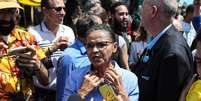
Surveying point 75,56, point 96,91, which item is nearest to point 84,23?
point 75,56

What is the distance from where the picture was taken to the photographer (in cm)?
381

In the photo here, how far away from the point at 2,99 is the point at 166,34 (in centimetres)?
141

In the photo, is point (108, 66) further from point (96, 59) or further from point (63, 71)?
point (63, 71)

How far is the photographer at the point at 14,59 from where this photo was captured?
381 centimetres

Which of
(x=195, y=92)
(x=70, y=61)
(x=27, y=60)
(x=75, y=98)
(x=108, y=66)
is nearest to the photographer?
(x=195, y=92)

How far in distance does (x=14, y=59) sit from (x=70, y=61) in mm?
744

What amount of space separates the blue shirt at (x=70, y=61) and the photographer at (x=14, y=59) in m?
0.45

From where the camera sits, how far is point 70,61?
453 centimetres

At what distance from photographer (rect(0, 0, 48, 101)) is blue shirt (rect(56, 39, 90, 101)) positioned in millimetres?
449

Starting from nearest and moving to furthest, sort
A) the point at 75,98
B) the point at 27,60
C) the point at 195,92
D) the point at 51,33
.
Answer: the point at 195,92 → the point at 75,98 → the point at 27,60 → the point at 51,33

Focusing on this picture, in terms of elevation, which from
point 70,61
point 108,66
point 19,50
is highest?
point 19,50

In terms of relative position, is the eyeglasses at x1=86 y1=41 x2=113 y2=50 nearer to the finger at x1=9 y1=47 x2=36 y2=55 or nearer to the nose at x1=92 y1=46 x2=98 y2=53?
the nose at x1=92 y1=46 x2=98 y2=53

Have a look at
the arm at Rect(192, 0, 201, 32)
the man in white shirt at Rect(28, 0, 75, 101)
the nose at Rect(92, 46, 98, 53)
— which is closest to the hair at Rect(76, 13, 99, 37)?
the man in white shirt at Rect(28, 0, 75, 101)

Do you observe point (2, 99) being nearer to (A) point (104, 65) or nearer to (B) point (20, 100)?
(B) point (20, 100)
